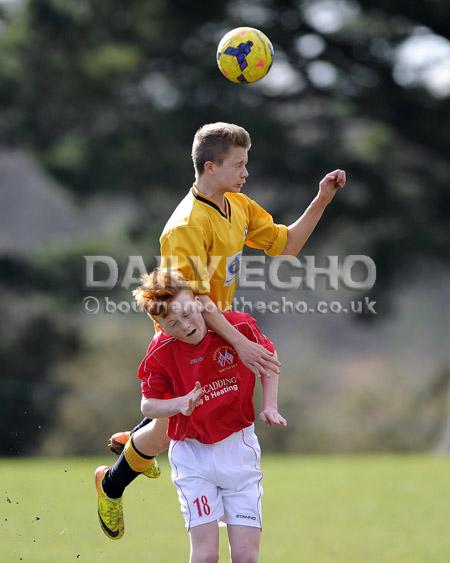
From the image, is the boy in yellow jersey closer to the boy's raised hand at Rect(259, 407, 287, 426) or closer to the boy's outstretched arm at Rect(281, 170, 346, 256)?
the boy's outstretched arm at Rect(281, 170, 346, 256)

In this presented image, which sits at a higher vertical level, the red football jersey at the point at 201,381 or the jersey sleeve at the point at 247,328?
the jersey sleeve at the point at 247,328

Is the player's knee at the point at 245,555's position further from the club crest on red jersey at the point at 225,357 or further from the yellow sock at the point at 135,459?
the yellow sock at the point at 135,459

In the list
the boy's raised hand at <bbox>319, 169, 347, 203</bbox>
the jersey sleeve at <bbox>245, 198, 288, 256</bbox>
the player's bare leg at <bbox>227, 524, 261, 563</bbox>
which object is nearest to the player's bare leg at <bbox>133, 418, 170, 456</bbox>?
the player's bare leg at <bbox>227, 524, 261, 563</bbox>

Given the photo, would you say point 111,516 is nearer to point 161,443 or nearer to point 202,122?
point 161,443

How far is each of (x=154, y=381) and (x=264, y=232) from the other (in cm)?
103

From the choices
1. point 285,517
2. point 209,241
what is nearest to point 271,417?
point 209,241

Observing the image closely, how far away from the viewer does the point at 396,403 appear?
19.4 metres

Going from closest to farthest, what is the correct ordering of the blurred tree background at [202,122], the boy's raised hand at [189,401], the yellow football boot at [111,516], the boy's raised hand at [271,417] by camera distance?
1. the boy's raised hand at [189,401]
2. the boy's raised hand at [271,417]
3. the yellow football boot at [111,516]
4. the blurred tree background at [202,122]

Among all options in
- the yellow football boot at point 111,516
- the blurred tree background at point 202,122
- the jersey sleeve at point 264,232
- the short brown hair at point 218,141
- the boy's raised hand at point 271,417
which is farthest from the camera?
the blurred tree background at point 202,122

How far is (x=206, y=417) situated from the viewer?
4070 millimetres

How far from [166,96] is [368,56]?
2.81 metres

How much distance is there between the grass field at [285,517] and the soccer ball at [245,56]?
258 cm

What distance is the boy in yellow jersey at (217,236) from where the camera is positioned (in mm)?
4139

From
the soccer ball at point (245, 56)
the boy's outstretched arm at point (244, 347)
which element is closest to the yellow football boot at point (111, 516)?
the boy's outstretched arm at point (244, 347)
